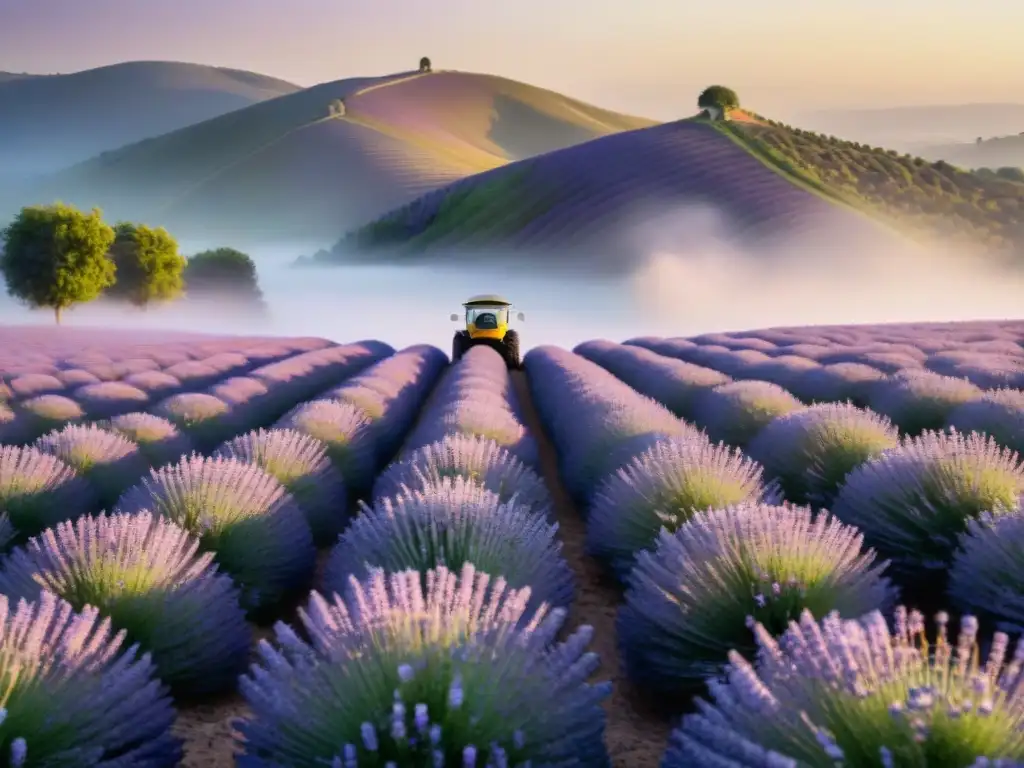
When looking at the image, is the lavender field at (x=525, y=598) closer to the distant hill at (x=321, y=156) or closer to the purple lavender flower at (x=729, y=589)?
the purple lavender flower at (x=729, y=589)

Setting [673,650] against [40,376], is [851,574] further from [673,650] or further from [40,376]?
[40,376]

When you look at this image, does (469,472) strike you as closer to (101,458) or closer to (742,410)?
(101,458)

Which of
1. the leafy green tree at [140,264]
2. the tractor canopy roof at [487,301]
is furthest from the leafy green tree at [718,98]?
the tractor canopy roof at [487,301]

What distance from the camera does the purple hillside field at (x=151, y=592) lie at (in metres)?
3.42

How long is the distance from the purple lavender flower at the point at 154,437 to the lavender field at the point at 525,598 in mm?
43

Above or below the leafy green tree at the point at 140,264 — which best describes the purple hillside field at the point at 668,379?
below

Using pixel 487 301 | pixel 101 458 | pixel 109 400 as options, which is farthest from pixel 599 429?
pixel 487 301

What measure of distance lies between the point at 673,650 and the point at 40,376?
1231 cm

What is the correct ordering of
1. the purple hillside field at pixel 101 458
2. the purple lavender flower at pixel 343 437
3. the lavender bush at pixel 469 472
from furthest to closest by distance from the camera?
the purple lavender flower at pixel 343 437 < the purple hillside field at pixel 101 458 < the lavender bush at pixel 469 472

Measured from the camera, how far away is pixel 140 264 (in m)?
39.7

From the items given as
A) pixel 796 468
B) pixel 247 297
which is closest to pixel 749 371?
pixel 796 468

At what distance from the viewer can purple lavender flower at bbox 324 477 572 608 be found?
3.48 m

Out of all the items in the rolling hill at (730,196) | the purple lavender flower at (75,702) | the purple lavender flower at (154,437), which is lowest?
the purple lavender flower at (154,437)

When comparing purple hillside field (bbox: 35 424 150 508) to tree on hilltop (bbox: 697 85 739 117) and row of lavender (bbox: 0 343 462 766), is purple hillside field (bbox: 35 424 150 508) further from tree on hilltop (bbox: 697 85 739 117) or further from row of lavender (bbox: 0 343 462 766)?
tree on hilltop (bbox: 697 85 739 117)
